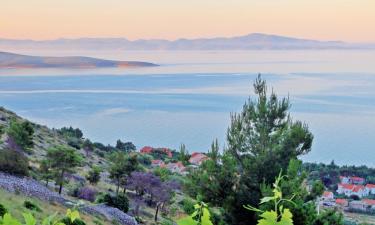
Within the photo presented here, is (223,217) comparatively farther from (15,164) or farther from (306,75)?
(306,75)

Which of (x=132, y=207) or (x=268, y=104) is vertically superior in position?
(x=268, y=104)

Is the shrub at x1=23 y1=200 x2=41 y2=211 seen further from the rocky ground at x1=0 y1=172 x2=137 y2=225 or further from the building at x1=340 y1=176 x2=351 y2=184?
the building at x1=340 y1=176 x2=351 y2=184

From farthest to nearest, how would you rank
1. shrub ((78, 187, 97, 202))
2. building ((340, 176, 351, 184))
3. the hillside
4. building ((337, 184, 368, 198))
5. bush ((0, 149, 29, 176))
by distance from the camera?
building ((340, 176, 351, 184)) < building ((337, 184, 368, 198)) < shrub ((78, 187, 97, 202)) < bush ((0, 149, 29, 176)) < the hillside

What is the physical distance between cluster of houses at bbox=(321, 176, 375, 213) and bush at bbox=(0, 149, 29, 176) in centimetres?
2689

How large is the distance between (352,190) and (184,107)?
61.5 meters

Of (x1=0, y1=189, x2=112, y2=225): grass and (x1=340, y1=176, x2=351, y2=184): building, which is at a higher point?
(x1=0, y1=189, x2=112, y2=225): grass

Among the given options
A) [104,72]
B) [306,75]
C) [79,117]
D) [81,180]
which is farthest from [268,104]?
[104,72]

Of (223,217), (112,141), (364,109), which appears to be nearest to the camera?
(223,217)

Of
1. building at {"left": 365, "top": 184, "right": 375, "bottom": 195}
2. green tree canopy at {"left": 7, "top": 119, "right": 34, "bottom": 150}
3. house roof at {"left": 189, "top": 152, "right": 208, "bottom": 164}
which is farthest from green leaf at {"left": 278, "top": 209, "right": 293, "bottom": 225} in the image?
building at {"left": 365, "top": 184, "right": 375, "bottom": 195}

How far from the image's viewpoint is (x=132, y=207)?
21844 mm

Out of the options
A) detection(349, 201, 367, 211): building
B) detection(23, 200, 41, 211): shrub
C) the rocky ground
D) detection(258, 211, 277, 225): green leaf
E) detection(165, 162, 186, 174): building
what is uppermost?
detection(258, 211, 277, 225): green leaf

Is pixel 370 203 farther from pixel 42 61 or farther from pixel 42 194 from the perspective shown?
pixel 42 61

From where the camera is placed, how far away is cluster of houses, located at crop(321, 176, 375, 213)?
43000 mm

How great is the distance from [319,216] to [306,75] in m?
162
